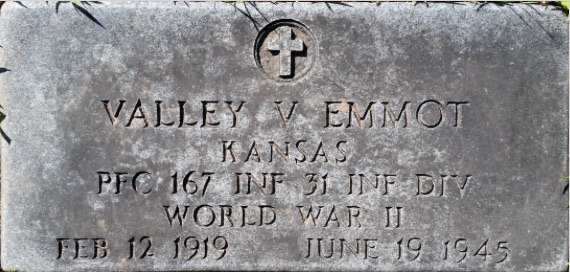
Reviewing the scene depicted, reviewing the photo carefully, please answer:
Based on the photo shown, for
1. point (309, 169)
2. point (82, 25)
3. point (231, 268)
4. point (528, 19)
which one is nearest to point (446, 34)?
point (528, 19)

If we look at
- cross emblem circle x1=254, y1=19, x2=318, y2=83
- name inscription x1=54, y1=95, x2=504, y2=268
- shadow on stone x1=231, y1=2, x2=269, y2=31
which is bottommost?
name inscription x1=54, y1=95, x2=504, y2=268

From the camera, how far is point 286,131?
12.5 ft

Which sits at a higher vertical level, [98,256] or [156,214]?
[156,214]

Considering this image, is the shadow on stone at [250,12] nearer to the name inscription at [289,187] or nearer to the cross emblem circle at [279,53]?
the cross emblem circle at [279,53]

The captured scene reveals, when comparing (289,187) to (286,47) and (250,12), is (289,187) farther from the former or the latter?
(250,12)

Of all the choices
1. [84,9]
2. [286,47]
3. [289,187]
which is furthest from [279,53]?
[84,9]

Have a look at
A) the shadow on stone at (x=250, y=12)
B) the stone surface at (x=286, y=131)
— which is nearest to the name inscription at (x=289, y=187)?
the stone surface at (x=286, y=131)

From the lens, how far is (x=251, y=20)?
380 cm

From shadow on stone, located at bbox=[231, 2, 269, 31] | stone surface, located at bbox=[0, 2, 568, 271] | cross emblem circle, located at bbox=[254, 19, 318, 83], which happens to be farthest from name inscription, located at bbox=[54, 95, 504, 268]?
shadow on stone, located at bbox=[231, 2, 269, 31]

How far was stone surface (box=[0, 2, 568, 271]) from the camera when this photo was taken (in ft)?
12.5

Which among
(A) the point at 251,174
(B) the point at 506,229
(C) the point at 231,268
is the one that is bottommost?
(C) the point at 231,268

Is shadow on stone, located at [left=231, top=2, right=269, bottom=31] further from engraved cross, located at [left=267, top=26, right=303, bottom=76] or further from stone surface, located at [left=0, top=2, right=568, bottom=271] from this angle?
engraved cross, located at [left=267, top=26, right=303, bottom=76]

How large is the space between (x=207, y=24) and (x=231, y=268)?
1.38 metres

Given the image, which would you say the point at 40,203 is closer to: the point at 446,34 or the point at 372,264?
the point at 372,264
